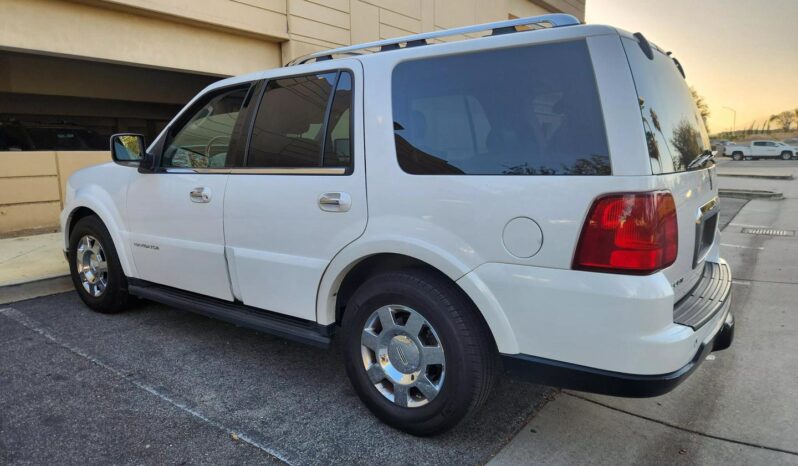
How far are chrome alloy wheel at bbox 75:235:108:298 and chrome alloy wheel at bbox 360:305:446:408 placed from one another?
2799mm

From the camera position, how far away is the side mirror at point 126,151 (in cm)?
411

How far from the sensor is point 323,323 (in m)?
3.06

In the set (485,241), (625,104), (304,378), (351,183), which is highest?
(625,104)

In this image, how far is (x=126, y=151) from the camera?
13.6 ft

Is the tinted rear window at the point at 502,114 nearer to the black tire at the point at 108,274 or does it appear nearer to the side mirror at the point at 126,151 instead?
the side mirror at the point at 126,151

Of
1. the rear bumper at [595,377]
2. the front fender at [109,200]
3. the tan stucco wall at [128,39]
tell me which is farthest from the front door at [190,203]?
the tan stucco wall at [128,39]

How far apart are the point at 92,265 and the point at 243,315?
2.01m

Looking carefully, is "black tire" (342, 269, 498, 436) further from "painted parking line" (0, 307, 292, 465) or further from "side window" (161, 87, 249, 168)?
"side window" (161, 87, 249, 168)

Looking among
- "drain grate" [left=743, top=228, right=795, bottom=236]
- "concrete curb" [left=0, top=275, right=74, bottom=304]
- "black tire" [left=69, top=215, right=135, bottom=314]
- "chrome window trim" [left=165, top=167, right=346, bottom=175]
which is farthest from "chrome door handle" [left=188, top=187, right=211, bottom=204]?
"drain grate" [left=743, top=228, right=795, bottom=236]

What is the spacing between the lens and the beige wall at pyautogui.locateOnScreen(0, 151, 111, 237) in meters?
7.96

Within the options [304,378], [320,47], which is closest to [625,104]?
[304,378]

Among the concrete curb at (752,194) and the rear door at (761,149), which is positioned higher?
the rear door at (761,149)

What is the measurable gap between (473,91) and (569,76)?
46cm

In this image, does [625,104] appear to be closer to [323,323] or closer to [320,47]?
[323,323]
